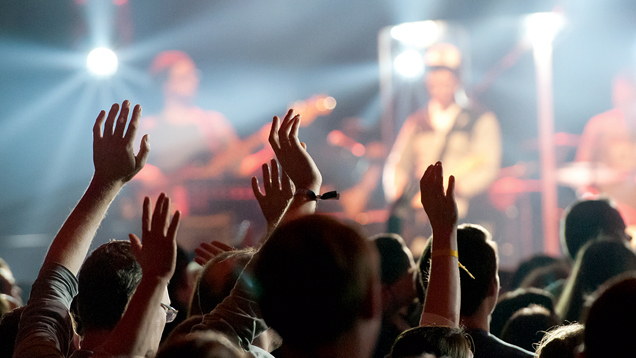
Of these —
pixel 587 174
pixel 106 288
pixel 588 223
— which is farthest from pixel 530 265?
pixel 587 174

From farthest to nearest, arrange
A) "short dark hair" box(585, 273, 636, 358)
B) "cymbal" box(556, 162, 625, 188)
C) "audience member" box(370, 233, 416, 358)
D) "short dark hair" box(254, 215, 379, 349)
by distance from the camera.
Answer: "cymbal" box(556, 162, 625, 188) → "audience member" box(370, 233, 416, 358) → "short dark hair" box(254, 215, 379, 349) → "short dark hair" box(585, 273, 636, 358)

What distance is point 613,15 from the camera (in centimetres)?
870

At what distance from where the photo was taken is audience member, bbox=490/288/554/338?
2.28m

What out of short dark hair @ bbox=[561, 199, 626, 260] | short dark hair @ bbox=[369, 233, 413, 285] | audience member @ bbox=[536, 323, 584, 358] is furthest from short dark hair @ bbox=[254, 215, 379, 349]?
short dark hair @ bbox=[561, 199, 626, 260]

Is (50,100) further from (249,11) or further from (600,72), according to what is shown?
(600,72)

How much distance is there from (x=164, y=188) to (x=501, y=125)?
5701 mm

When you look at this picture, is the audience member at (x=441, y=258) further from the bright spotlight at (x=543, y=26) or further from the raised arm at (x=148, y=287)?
the bright spotlight at (x=543, y=26)

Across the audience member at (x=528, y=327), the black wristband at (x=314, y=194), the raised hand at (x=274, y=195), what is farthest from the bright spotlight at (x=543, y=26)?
the black wristband at (x=314, y=194)

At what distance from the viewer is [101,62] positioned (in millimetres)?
7879

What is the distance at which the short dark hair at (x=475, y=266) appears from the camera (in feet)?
5.52

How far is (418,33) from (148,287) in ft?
28.7

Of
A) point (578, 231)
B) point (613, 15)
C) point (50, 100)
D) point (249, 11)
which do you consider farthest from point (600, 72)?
point (50, 100)

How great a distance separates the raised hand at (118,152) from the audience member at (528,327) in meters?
1.48

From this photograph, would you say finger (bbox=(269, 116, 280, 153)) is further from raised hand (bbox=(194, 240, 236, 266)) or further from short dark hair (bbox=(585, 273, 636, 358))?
short dark hair (bbox=(585, 273, 636, 358))
